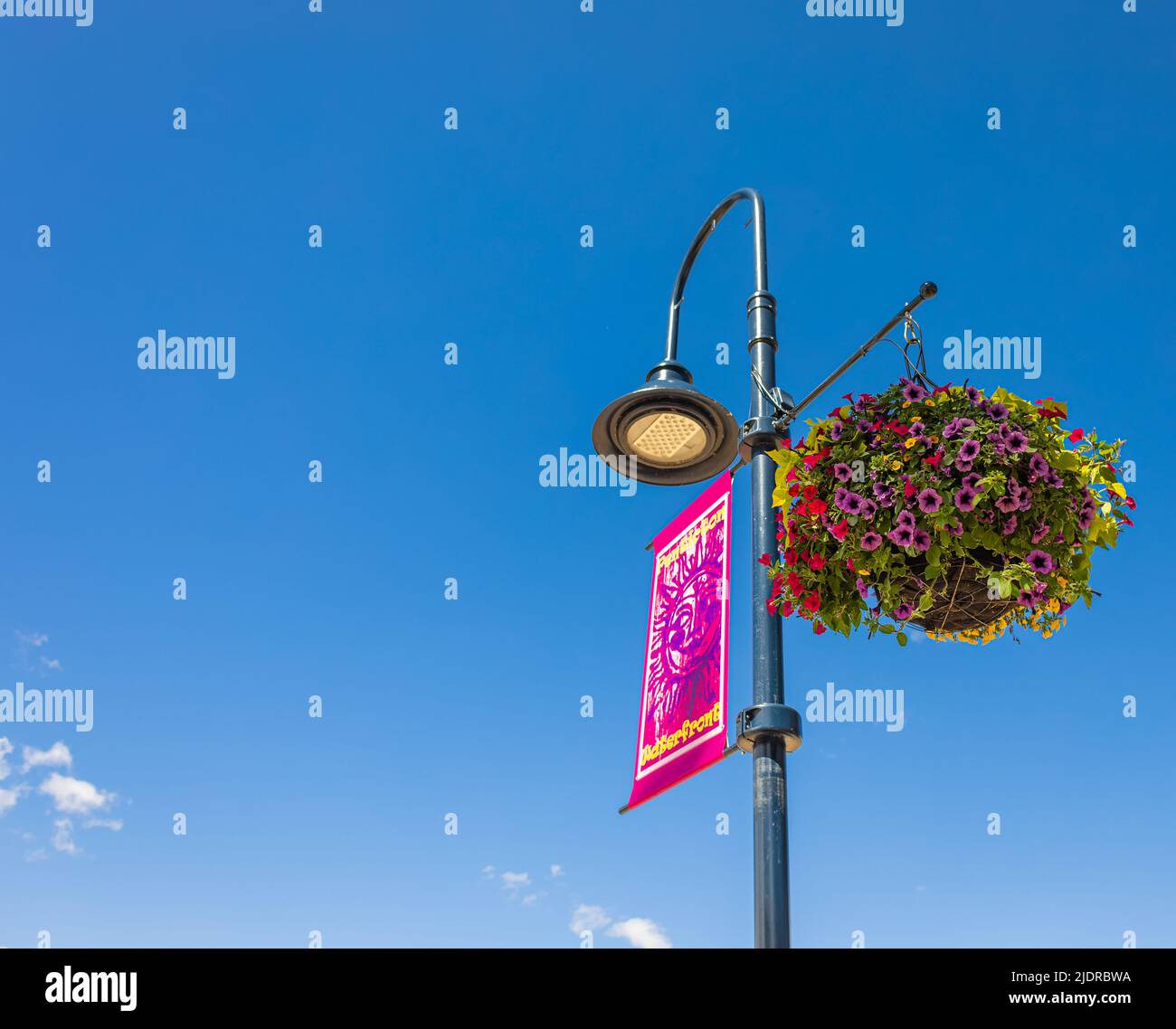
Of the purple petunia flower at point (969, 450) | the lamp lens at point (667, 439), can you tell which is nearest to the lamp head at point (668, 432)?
the lamp lens at point (667, 439)

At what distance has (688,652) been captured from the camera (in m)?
5.73

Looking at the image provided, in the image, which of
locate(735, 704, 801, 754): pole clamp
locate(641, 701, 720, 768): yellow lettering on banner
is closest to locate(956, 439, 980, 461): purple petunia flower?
locate(735, 704, 801, 754): pole clamp

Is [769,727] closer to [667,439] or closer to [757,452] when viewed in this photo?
[757,452]

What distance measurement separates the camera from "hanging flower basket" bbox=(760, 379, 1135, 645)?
172 inches

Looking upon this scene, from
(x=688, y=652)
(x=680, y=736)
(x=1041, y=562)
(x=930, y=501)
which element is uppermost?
(x=930, y=501)

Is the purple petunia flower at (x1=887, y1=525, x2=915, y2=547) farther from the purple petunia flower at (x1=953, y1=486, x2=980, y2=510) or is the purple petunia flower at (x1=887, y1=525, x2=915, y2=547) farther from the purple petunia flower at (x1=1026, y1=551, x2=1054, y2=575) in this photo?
the purple petunia flower at (x1=1026, y1=551, x2=1054, y2=575)

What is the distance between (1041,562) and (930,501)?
0.50m

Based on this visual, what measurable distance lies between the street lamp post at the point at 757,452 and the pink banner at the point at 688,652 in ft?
0.72

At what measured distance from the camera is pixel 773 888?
464 cm

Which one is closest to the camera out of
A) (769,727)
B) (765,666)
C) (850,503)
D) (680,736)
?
(850,503)

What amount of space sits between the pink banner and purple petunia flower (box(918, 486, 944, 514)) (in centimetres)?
140

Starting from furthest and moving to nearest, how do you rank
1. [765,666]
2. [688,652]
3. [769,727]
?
[688,652], [765,666], [769,727]

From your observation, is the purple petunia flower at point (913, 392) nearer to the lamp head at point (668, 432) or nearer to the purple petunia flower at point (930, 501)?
the purple petunia flower at point (930, 501)

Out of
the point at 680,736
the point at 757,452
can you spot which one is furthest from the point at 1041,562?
the point at 680,736
